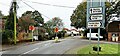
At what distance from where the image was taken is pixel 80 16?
70.7m

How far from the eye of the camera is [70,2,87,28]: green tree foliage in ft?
229

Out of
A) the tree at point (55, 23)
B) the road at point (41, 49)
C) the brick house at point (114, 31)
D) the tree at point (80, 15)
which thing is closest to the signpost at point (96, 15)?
the road at point (41, 49)

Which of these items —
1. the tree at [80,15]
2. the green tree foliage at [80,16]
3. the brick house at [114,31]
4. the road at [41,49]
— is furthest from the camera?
the green tree foliage at [80,16]

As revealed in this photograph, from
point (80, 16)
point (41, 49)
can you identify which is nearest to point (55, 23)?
point (80, 16)

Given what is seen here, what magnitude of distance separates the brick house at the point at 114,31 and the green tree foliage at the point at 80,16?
29.1 ft

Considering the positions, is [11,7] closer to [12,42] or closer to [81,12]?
[12,42]

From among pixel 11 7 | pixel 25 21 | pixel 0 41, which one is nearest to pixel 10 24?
pixel 11 7

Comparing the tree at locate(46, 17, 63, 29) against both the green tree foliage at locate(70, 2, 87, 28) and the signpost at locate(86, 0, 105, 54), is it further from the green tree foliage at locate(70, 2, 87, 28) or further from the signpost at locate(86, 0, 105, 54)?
the signpost at locate(86, 0, 105, 54)

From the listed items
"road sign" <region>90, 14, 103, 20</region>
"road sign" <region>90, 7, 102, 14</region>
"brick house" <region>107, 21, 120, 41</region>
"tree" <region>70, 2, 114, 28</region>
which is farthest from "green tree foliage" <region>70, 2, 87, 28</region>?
"road sign" <region>90, 7, 102, 14</region>

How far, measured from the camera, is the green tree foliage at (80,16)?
69.8m

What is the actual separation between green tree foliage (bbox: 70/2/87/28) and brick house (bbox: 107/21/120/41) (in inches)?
350

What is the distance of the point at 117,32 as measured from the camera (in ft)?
196

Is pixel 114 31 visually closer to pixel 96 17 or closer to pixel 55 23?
pixel 96 17

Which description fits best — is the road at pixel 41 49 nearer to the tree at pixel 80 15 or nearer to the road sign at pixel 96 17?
the road sign at pixel 96 17
